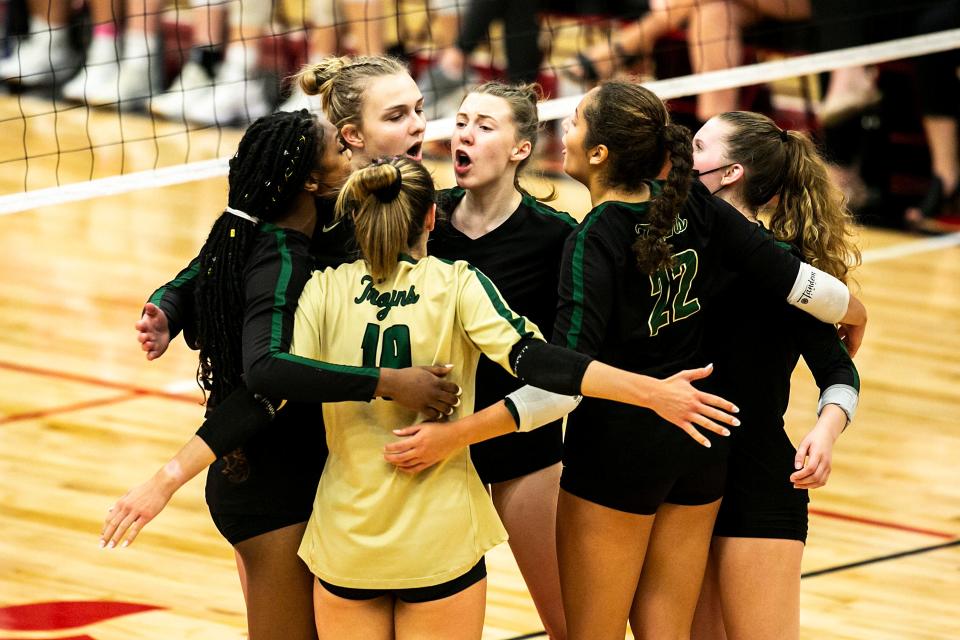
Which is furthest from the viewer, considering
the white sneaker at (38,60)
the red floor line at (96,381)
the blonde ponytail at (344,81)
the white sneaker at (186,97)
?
the white sneaker at (38,60)

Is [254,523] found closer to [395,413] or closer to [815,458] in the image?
[395,413]

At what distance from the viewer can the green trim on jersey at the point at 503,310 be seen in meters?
2.78

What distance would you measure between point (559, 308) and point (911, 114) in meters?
6.76

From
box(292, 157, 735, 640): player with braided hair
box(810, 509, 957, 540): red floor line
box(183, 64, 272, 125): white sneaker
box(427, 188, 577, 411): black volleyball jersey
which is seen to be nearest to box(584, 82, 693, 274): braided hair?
box(427, 188, 577, 411): black volleyball jersey

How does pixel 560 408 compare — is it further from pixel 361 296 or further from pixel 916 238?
pixel 916 238

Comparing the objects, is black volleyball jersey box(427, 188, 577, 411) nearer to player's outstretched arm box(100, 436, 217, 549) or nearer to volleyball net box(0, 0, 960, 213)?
player's outstretched arm box(100, 436, 217, 549)

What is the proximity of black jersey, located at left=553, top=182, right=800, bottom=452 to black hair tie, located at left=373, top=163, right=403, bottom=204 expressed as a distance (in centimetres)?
36

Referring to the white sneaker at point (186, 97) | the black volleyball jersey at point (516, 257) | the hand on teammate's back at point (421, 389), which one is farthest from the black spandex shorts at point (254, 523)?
the white sneaker at point (186, 97)

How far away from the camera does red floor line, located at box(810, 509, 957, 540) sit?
4934 mm

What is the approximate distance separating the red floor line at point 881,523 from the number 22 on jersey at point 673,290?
226 centimetres

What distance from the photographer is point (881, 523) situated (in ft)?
16.4

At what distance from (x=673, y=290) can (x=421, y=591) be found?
760 mm

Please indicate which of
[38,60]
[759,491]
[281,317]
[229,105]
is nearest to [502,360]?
[281,317]

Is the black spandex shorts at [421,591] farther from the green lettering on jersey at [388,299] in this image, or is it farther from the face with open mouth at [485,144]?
the face with open mouth at [485,144]
